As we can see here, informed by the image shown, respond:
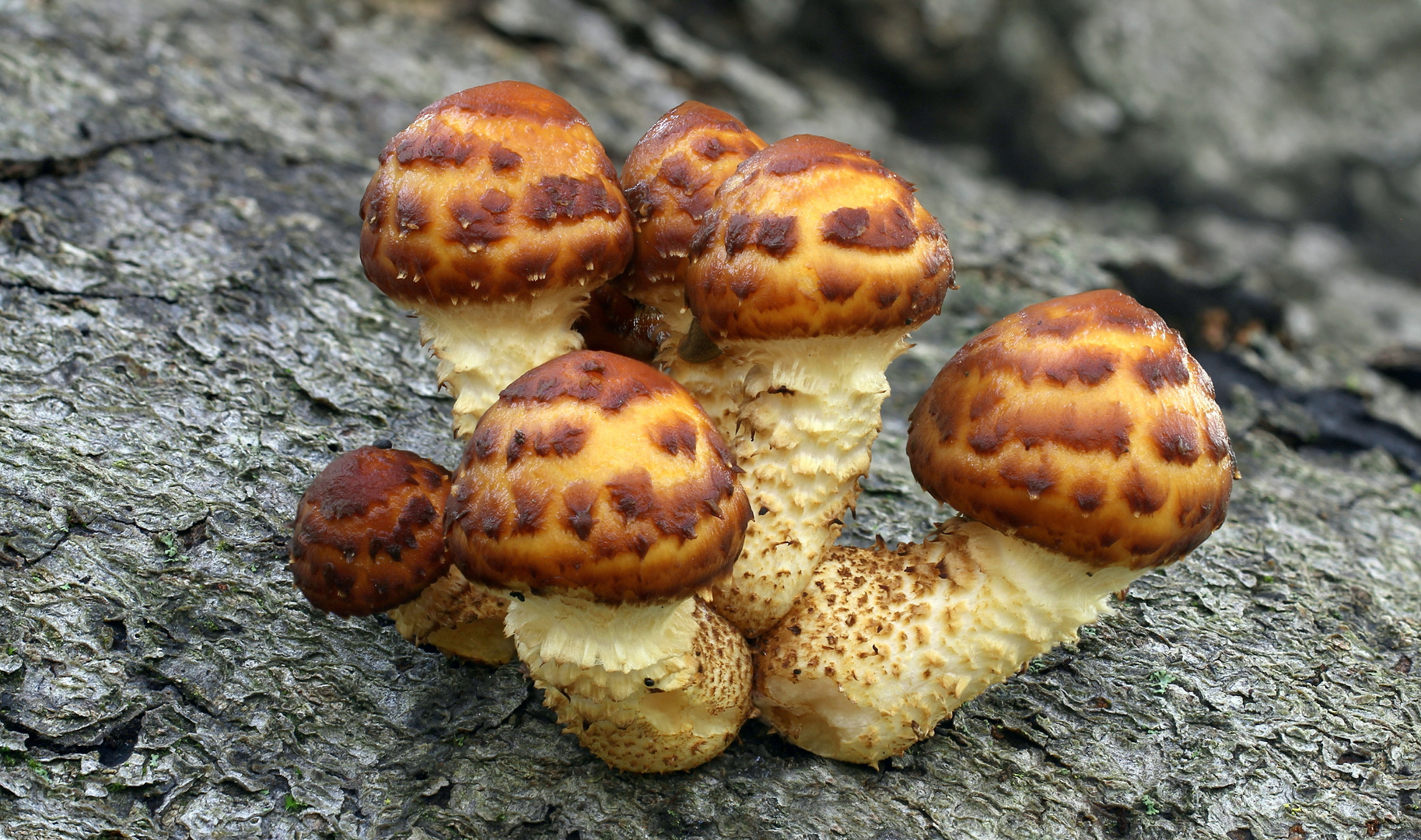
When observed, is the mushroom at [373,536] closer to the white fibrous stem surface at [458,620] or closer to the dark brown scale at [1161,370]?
the white fibrous stem surface at [458,620]

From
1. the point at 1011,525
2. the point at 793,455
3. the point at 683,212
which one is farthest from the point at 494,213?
the point at 1011,525

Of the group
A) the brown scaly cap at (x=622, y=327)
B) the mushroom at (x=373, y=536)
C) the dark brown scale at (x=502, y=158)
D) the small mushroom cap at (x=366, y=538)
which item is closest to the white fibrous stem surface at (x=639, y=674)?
the mushroom at (x=373, y=536)

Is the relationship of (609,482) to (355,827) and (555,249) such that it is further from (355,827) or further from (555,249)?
(355,827)

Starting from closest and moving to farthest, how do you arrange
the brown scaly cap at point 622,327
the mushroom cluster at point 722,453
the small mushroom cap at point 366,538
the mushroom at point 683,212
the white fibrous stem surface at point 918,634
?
the mushroom cluster at point 722,453, the small mushroom cap at point 366,538, the white fibrous stem surface at point 918,634, the mushroom at point 683,212, the brown scaly cap at point 622,327

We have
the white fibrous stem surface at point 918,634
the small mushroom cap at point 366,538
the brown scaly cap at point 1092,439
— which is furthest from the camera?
the white fibrous stem surface at point 918,634

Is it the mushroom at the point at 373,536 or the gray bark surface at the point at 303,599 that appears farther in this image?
the gray bark surface at the point at 303,599

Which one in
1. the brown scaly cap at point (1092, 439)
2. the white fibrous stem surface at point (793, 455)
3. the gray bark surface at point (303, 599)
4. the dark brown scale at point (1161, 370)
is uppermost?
the dark brown scale at point (1161, 370)

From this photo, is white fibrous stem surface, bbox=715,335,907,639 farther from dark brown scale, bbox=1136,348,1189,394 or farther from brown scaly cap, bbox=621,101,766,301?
dark brown scale, bbox=1136,348,1189,394

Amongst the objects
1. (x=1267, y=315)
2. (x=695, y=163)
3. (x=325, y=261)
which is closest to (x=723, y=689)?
(x=695, y=163)
